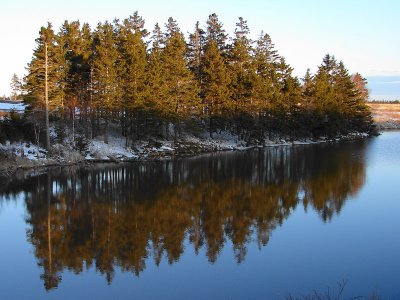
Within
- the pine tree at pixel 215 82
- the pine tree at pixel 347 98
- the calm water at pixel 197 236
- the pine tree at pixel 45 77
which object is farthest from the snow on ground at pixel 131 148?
the pine tree at pixel 347 98

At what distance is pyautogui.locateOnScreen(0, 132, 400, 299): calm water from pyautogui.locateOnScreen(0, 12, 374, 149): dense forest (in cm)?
1404

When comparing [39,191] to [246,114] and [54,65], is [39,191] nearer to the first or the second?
[54,65]

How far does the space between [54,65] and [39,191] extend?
19.2 meters

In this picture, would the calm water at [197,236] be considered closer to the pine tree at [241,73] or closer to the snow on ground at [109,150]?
the snow on ground at [109,150]

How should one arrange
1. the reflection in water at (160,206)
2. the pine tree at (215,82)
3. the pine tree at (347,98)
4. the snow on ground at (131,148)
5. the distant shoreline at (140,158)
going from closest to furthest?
the reflection in water at (160,206) → the distant shoreline at (140,158) → the snow on ground at (131,148) → the pine tree at (215,82) → the pine tree at (347,98)

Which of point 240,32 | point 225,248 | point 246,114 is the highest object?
point 240,32

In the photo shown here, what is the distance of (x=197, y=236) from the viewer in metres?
18.5

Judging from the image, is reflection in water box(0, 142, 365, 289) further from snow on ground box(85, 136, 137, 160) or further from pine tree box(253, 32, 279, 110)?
pine tree box(253, 32, 279, 110)

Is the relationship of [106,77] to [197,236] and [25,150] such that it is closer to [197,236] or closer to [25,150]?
[25,150]

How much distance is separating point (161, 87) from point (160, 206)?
30.2 meters

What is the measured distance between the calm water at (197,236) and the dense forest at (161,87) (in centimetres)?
1404

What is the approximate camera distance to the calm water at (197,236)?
13.5 m

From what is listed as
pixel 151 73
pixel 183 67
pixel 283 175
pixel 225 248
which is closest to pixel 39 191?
pixel 225 248

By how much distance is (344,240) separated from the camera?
18125 mm
